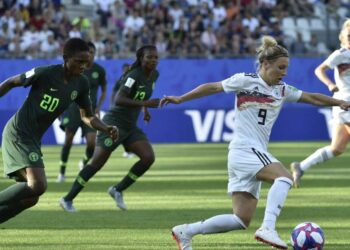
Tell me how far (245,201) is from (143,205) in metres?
4.90

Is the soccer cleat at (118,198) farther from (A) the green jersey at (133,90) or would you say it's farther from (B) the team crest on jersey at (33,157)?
(B) the team crest on jersey at (33,157)

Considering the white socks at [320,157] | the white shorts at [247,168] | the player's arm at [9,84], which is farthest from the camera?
the white socks at [320,157]

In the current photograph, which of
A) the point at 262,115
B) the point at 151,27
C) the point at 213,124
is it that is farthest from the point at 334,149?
the point at 151,27

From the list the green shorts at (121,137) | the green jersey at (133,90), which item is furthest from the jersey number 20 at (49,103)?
the green shorts at (121,137)

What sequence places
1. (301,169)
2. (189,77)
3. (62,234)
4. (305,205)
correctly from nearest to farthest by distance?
(62,234) < (305,205) < (301,169) < (189,77)

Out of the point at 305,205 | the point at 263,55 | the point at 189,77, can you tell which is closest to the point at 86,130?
the point at 305,205

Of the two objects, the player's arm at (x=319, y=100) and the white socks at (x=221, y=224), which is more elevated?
the player's arm at (x=319, y=100)

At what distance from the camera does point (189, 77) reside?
28.9 m

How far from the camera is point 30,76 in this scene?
10008 mm

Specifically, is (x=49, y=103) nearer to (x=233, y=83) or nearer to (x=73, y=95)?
(x=73, y=95)

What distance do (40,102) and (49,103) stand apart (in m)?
0.09

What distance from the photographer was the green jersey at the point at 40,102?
1009cm

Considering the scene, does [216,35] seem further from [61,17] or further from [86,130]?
[86,130]

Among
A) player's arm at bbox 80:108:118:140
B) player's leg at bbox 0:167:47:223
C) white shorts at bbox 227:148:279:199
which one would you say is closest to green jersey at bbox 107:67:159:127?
player's arm at bbox 80:108:118:140
